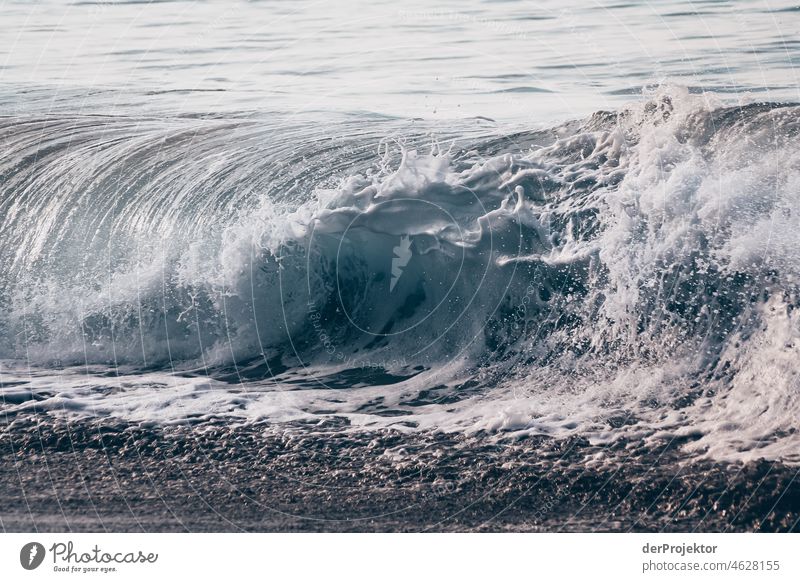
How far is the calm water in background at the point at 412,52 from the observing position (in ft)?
19.1

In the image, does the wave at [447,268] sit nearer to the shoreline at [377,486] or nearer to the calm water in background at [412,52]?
the calm water in background at [412,52]

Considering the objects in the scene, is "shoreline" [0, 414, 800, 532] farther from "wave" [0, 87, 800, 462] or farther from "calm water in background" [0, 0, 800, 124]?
"calm water in background" [0, 0, 800, 124]

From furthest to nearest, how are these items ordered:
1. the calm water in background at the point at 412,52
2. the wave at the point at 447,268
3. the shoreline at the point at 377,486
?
the calm water in background at the point at 412,52, the wave at the point at 447,268, the shoreline at the point at 377,486

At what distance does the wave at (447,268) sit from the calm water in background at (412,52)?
0.24m

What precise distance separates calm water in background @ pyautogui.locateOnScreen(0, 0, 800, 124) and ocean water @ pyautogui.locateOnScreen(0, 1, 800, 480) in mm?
15

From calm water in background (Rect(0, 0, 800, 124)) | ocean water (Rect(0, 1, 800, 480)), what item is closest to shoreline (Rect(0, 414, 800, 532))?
ocean water (Rect(0, 1, 800, 480))

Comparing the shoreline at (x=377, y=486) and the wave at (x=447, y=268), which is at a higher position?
the wave at (x=447, y=268)

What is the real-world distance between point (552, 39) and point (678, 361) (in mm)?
2187

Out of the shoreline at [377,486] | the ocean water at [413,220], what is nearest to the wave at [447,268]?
the ocean water at [413,220]

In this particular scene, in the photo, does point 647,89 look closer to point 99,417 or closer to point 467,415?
point 467,415

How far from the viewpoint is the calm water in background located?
582 centimetres

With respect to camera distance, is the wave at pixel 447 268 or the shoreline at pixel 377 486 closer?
the shoreline at pixel 377 486

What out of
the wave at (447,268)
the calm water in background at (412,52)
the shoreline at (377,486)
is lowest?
the shoreline at (377,486)

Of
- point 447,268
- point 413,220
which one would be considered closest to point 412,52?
point 413,220
